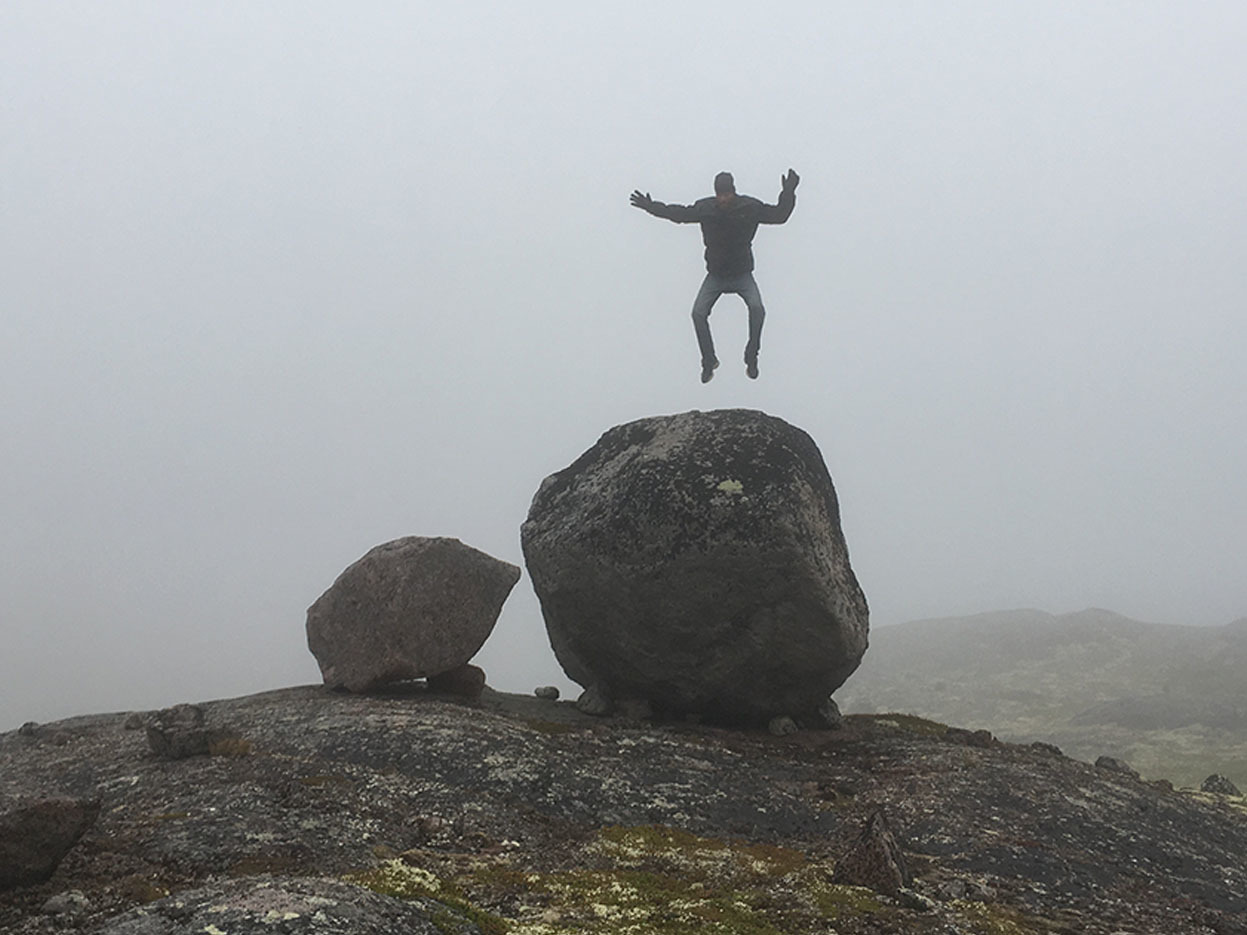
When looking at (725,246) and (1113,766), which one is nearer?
(1113,766)

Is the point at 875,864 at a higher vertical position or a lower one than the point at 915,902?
higher

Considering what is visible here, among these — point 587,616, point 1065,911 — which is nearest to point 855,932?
point 1065,911

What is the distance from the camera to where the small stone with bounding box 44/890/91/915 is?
34.1 feet

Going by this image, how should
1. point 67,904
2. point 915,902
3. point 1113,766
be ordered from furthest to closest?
1. point 1113,766
2. point 915,902
3. point 67,904

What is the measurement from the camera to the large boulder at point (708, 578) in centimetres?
2236

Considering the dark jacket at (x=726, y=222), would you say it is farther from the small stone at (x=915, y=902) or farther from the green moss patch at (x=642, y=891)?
the small stone at (x=915, y=902)

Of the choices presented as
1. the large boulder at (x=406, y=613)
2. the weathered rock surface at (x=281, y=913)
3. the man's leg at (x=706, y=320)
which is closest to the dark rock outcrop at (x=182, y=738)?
the large boulder at (x=406, y=613)

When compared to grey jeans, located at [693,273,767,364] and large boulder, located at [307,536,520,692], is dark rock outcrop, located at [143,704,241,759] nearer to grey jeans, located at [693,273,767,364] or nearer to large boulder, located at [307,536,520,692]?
large boulder, located at [307,536,520,692]

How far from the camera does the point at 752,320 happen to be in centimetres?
2659

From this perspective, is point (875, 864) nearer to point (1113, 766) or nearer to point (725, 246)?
point (1113, 766)

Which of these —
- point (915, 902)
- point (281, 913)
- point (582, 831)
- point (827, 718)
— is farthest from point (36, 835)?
point (827, 718)

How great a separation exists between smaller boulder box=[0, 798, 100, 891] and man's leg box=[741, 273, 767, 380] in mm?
19835

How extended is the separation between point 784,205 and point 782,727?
1451cm

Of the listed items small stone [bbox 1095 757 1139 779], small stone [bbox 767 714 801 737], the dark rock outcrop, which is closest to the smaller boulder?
the dark rock outcrop
